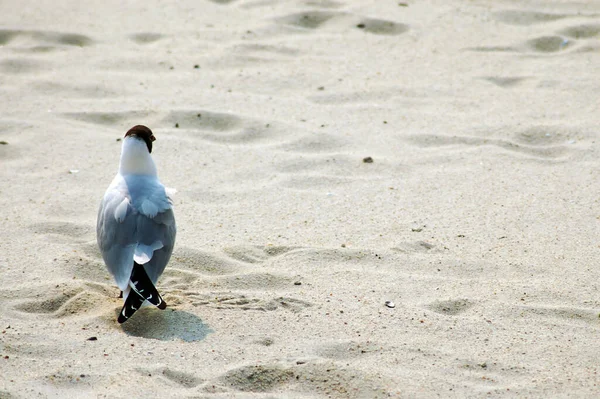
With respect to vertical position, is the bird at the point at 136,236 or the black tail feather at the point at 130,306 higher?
the bird at the point at 136,236

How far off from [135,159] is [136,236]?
47 cm

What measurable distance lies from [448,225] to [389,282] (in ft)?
2.06

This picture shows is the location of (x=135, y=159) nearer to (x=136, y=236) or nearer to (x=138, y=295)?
(x=136, y=236)

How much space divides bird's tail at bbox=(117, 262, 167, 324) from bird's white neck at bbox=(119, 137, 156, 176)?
622 millimetres

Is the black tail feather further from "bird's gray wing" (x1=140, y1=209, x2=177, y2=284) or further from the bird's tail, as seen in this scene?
"bird's gray wing" (x1=140, y1=209, x2=177, y2=284)

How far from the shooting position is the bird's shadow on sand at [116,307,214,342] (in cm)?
293

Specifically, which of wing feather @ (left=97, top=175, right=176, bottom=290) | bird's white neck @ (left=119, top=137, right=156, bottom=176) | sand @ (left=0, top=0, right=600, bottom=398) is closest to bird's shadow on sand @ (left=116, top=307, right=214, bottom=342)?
sand @ (left=0, top=0, right=600, bottom=398)

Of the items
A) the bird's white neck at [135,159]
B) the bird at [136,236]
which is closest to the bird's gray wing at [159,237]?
the bird at [136,236]

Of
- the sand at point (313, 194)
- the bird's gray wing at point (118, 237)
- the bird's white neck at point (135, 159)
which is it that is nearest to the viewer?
the sand at point (313, 194)

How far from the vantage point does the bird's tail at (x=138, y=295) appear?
2.89 metres

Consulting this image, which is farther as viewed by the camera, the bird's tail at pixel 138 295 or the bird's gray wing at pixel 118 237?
the bird's gray wing at pixel 118 237

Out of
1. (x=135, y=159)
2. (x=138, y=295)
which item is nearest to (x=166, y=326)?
(x=138, y=295)

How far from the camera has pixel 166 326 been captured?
2.99m

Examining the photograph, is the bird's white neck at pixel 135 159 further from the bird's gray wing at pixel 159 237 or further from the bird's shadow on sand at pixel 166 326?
the bird's shadow on sand at pixel 166 326
